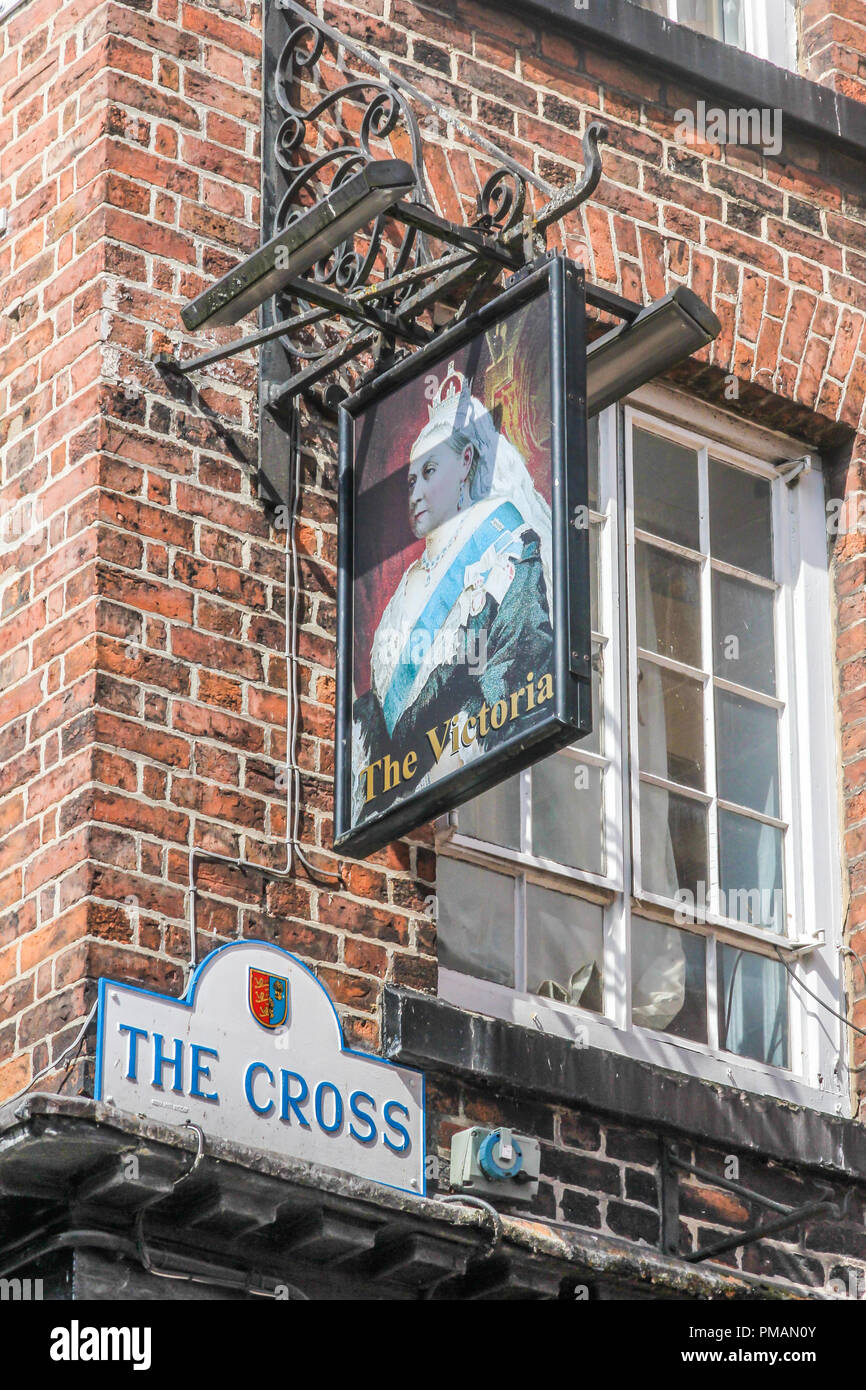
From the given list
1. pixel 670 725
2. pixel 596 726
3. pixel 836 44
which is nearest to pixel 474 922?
pixel 596 726

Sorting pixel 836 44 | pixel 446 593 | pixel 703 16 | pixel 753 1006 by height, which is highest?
pixel 703 16

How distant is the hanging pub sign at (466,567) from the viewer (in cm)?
623

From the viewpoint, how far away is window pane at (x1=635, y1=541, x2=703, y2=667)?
809cm

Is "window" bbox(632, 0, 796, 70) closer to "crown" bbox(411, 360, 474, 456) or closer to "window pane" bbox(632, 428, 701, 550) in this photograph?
"window pane" bbox(632, 428, 701, 550)

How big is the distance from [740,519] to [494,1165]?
269 centimetres

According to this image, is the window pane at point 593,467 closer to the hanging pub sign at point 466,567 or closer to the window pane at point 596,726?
the window pane at point 596,726

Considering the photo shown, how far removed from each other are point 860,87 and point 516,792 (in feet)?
11.0

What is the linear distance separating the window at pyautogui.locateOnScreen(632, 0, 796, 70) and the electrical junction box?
4.44 metres

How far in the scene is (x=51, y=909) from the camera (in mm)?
6410

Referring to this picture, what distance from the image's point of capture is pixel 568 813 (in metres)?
7.63

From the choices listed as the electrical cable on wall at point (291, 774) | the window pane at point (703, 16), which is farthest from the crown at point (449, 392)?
the window pane at point (703, 16)

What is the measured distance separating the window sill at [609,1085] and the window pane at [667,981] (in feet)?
0.97

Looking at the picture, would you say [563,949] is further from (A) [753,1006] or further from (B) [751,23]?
(B) [751,23]

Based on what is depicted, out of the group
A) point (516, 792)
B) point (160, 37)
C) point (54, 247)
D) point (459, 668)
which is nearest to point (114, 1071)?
point (459, 668)
